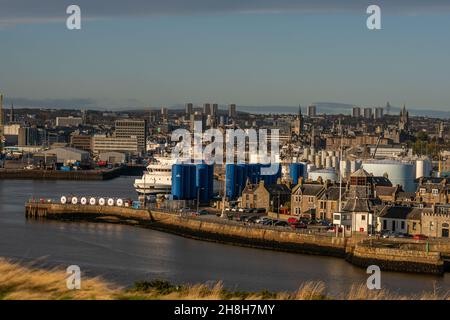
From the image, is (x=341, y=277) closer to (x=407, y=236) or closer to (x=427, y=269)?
(x=427, y=269)

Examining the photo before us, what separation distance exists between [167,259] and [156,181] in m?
20.2

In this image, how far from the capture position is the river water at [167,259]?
15406mm

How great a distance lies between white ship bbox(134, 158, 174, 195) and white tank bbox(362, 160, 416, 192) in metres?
9.51

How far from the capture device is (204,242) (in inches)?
858

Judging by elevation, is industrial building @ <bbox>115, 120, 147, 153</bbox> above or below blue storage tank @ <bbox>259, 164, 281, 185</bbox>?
above

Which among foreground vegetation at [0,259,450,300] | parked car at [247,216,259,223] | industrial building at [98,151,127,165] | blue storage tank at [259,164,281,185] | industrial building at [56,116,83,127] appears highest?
industrial building at [56,116,83,127]

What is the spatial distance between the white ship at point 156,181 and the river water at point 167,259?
11.6m

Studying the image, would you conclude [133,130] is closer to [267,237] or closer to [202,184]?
[202,184]

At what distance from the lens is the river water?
607 inches

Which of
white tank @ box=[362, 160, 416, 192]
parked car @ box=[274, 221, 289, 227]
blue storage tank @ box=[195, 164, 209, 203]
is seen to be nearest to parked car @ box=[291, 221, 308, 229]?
parked car @ box=[274, 221, 289, 227]

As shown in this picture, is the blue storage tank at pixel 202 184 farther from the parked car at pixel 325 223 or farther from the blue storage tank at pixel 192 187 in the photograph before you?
the parked car at pixel 325 223

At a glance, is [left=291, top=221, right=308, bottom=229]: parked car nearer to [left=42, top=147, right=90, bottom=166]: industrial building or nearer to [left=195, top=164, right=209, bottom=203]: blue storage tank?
[left=195, top=164, right=209, bottom=203]: blue storage tank
